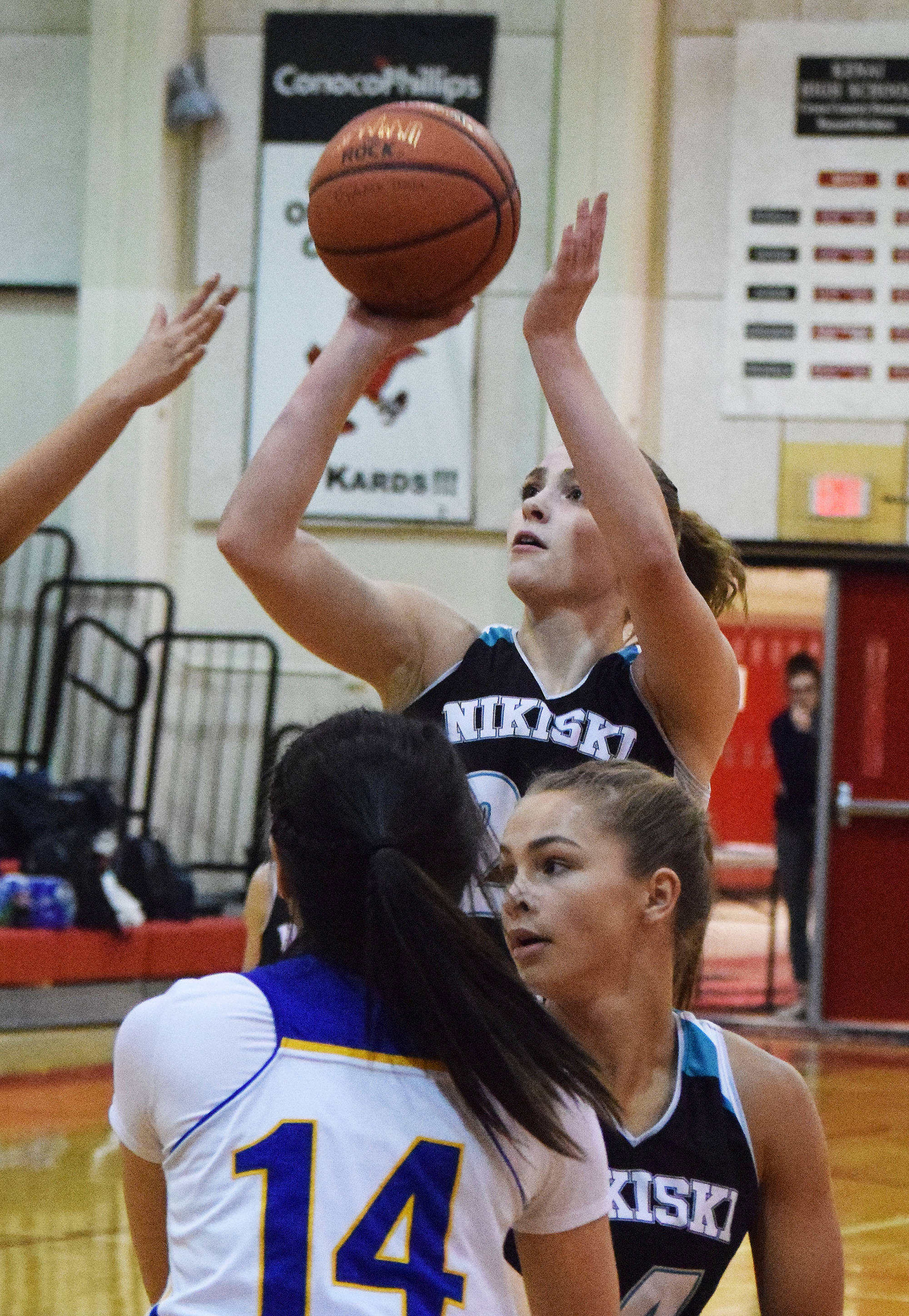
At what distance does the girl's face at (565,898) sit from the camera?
75.0 inches

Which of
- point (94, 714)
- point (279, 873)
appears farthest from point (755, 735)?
point (279, 873)

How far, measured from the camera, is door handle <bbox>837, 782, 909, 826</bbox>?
7.62m

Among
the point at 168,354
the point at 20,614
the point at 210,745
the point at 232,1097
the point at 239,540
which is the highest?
the point at 168,354

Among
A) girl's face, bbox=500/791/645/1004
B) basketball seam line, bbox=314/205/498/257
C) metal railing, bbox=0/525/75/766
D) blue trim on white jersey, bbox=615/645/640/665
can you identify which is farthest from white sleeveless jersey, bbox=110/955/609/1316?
metal railing, bbox=0/525/75/766

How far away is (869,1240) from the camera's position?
381 centimetres

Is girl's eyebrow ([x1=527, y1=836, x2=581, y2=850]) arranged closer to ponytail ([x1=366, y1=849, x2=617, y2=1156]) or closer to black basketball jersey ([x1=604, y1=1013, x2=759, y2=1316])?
black basketball jersey ([x1=604, y1=1013, x2=759, y2=1316])

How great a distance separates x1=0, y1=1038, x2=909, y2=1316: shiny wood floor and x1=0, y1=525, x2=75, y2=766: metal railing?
3508mm

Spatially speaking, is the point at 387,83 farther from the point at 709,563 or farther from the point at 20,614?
the point at 709,563

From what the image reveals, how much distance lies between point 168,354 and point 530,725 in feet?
2.36

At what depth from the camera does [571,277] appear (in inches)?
80.8

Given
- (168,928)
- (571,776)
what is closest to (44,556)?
(168,928)

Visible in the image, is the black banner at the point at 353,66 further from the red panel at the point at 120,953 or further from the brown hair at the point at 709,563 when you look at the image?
the brown hair at the point at 709,563

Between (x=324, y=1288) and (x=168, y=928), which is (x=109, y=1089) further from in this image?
(x=324, y=1288)

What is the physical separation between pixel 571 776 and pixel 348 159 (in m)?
0.98
